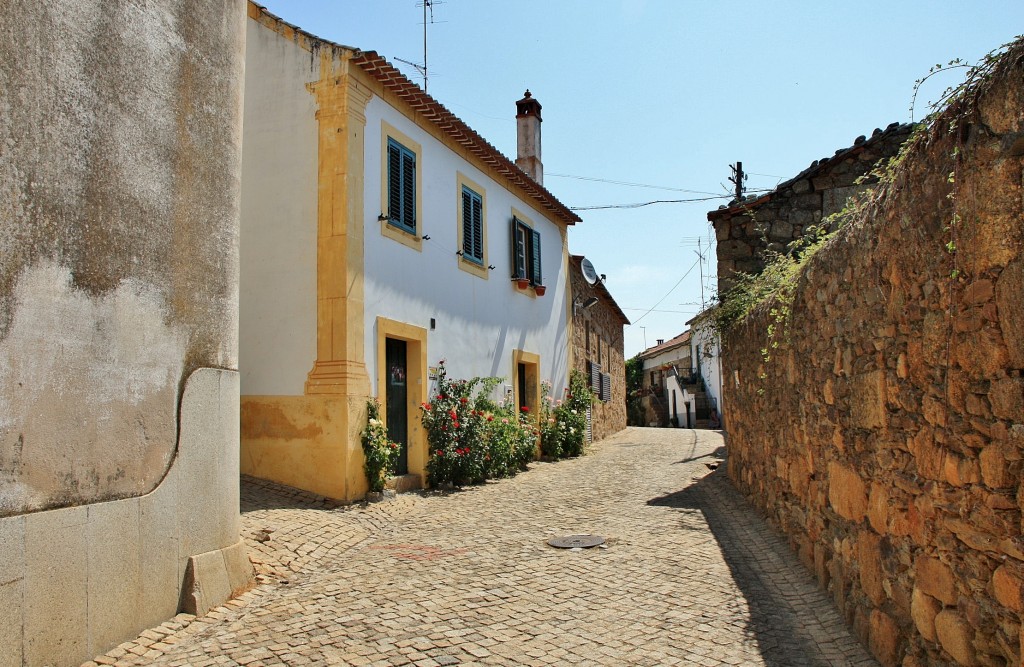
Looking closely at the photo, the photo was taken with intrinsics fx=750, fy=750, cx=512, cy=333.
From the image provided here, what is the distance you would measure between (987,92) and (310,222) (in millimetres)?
7704

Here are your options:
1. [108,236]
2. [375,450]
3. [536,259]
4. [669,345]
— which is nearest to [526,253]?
[536,259]

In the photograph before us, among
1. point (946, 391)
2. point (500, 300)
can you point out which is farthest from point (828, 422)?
point (500, 300)

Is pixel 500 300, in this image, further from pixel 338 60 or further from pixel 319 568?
pixel 319 568

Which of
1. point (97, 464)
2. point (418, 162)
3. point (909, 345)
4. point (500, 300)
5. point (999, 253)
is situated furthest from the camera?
point (500, 300)

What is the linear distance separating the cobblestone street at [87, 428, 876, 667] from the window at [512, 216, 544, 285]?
20.2ft

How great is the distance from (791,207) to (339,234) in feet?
21.6

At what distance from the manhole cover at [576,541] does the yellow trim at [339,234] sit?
10.2ft

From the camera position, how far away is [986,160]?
2.60m

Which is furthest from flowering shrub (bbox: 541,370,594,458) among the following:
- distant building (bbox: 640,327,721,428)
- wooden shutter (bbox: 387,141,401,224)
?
distant building (bbox: 640,327,721,428)

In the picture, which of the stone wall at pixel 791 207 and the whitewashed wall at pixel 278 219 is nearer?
the whitewashed wall at pixel 278 219

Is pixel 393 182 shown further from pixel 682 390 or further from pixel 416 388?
pixel 682 390

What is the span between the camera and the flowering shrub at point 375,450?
29.1ft

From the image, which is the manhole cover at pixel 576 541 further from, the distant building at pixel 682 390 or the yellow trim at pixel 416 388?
the distant building at pixel 682 390

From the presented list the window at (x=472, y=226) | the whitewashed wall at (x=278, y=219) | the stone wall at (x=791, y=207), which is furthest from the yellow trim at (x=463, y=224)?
the stone wall at (x=791, y=207)
